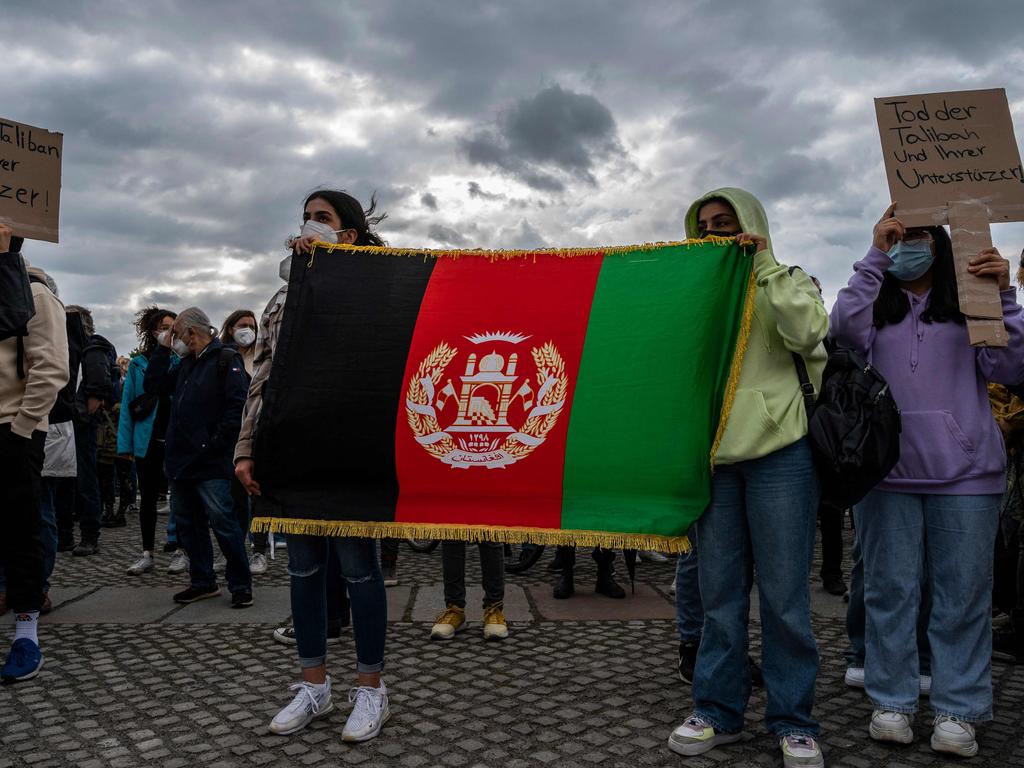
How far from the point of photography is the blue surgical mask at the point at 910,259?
3.11m

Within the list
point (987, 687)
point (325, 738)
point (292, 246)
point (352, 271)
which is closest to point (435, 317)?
point (352, 271)

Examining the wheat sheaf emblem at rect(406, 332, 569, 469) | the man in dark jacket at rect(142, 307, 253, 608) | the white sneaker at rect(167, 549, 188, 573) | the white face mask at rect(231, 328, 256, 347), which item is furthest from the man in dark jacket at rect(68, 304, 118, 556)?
the wheat sheaf emblem at rect(406, 332, 569, 469)

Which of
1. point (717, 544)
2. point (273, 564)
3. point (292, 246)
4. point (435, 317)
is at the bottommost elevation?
point (273, 564)

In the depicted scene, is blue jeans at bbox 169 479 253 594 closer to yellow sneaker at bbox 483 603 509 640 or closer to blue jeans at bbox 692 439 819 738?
yellow sneaker at bbox 483 603 509 640

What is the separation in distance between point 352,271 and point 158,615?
9.73 ft

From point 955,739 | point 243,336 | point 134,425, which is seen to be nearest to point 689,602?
point 955,739

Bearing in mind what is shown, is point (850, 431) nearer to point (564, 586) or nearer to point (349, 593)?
point (349, 593)

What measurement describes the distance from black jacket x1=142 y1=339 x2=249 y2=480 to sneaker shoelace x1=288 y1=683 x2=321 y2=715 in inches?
99.5

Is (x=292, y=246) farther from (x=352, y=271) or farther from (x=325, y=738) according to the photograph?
(x=325, y=738)

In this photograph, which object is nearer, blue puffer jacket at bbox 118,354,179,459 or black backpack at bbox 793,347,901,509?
black backpack at bbox 793,347,901,509

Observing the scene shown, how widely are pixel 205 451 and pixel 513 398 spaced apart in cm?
301

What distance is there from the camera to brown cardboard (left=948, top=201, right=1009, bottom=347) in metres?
2.83

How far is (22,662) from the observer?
12.1 ft

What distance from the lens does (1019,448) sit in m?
4.09
